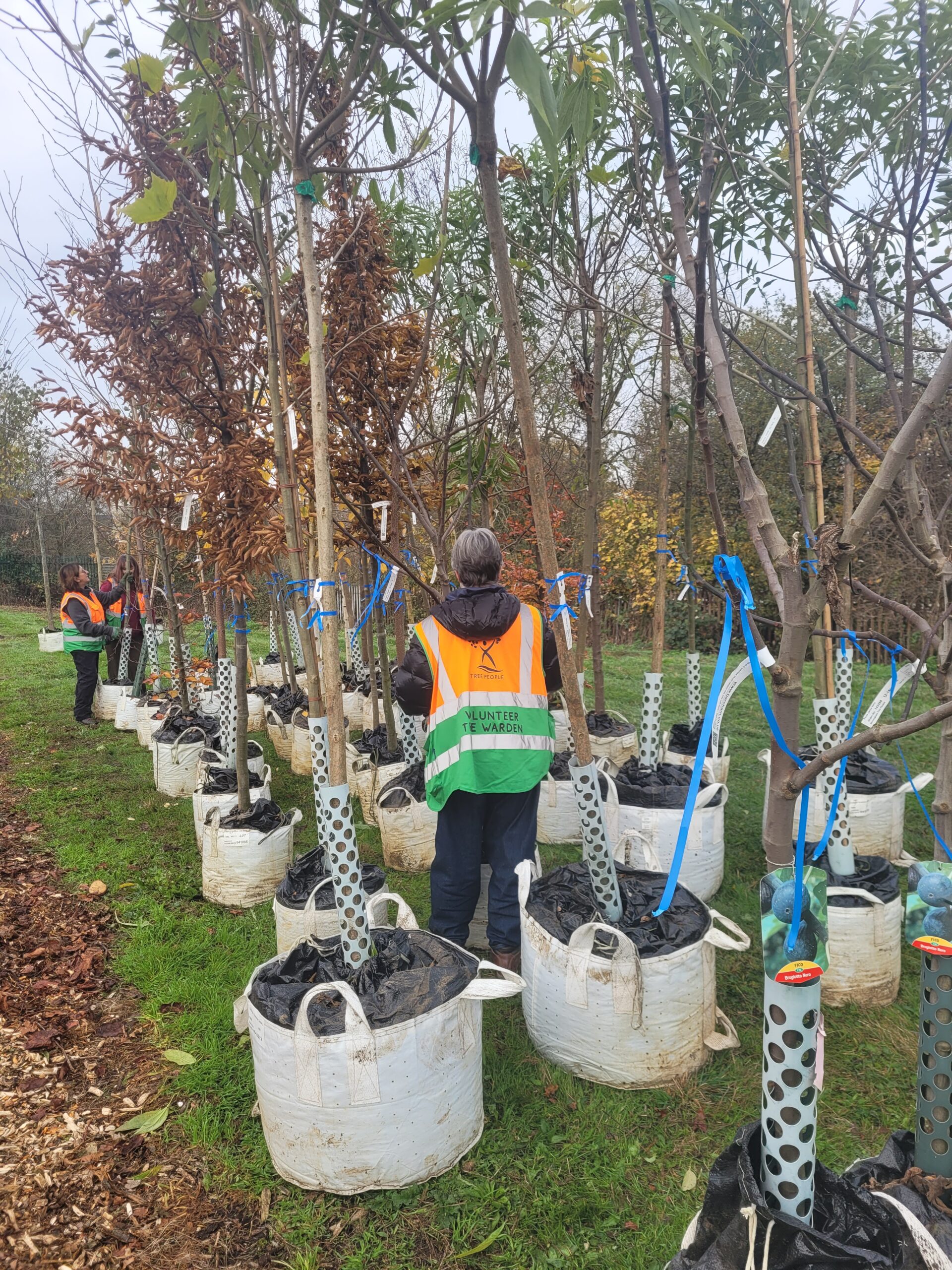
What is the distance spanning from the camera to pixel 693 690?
4.67m

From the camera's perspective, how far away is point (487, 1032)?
2.72m

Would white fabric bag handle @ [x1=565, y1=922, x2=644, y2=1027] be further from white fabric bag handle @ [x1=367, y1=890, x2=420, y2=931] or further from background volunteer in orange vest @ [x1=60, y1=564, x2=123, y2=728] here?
background volunteer in orange vest @ [x1=60, y1=564, x2=123, y2=728]

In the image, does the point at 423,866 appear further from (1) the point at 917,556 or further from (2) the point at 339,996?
(1) the point at 917,556

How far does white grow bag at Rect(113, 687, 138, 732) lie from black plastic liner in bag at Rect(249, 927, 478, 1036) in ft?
19.2

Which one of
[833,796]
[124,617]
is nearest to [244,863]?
[833,796]

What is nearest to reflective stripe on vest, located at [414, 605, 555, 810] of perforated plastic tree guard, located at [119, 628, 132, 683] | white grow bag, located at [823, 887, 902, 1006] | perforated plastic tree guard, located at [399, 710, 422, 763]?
white grow bag, located at [823, 887, 902, 1006]

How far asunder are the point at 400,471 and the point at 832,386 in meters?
5.22

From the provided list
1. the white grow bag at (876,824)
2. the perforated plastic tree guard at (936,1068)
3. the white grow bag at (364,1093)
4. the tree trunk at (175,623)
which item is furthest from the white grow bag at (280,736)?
the perforated plastic tree guard at (936,1068)

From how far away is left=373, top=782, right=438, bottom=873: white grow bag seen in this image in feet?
13.1

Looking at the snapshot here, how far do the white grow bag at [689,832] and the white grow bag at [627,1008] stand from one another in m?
0.94

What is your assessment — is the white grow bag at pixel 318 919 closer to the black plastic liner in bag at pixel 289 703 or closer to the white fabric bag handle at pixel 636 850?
the white fabric bag handle at pixel 636 850

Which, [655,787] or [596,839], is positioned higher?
[596,839]

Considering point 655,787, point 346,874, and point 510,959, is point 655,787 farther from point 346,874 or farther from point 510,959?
point 346,874

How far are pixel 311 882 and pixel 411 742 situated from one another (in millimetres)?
1367
